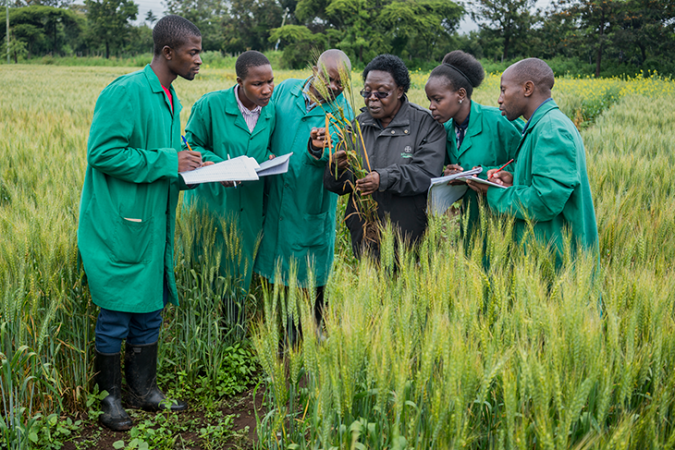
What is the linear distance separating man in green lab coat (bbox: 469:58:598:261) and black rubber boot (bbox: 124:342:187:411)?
1957 millimetres

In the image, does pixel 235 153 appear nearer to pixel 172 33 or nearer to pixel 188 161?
pixel 188 161

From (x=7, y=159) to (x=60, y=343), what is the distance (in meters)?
3.23

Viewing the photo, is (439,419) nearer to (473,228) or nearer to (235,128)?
(473,228)

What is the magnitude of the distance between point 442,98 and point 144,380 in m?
2.24

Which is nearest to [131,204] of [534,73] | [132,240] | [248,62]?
[132,240]

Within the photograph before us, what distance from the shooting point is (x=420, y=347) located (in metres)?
1.62

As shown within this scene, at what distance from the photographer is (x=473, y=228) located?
256cm

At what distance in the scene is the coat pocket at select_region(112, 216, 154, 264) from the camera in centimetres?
236

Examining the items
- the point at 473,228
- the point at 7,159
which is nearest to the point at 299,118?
the point at 473,228

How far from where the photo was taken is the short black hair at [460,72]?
275 cm

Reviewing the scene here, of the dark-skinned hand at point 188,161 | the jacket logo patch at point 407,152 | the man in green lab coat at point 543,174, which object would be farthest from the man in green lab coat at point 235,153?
the man in green lab coat at point 543,174

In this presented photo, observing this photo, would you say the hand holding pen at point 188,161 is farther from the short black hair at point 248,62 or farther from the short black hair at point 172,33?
the short black hair at point 248,62

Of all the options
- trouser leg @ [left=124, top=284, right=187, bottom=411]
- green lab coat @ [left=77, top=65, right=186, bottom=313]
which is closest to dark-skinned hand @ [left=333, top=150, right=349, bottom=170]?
green lab coat @ [left=77, top=65, right=186, bottom=313]

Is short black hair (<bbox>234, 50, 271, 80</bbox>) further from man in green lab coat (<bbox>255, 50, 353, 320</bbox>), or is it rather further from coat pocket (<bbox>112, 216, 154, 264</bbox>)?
coat pocket (<bbox>112, 216, 154, 264</bbox>)
